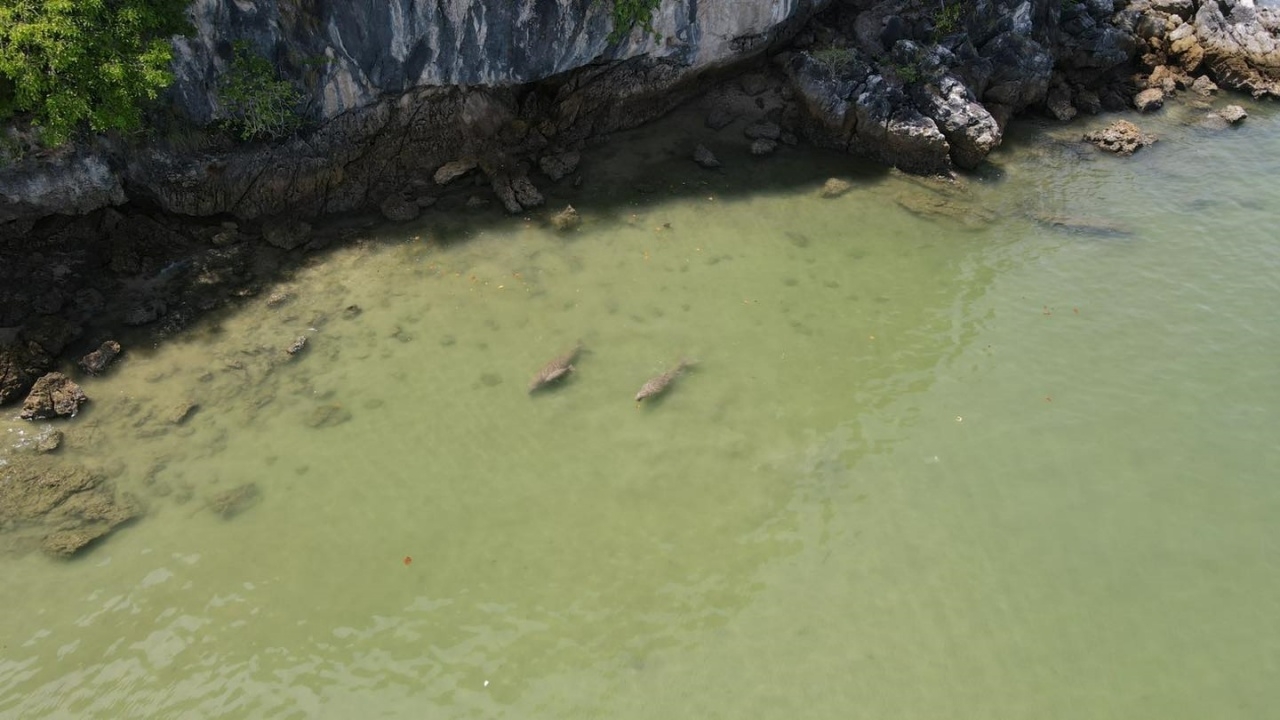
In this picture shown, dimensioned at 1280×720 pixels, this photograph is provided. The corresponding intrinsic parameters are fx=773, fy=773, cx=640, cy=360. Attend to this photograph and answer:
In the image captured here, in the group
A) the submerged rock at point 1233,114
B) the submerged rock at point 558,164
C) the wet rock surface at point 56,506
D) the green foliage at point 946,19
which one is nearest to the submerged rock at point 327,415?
the wet rock surface at point 56,506

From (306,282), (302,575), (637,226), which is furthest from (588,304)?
(302,575)

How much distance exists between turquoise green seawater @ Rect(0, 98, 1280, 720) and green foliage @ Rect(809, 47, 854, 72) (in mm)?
4704

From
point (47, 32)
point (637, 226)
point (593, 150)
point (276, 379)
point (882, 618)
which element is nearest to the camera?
point (882, 618)

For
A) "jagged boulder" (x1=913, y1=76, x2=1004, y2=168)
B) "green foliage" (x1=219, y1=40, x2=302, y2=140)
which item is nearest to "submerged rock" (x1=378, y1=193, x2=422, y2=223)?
"green foliage" (x1=219, y1=40, x2=302, y2=140)

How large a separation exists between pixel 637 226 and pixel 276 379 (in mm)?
8385

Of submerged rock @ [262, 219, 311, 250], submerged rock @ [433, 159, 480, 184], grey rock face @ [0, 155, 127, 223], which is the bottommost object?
submerged rock @ [262, 219, 311, 250]

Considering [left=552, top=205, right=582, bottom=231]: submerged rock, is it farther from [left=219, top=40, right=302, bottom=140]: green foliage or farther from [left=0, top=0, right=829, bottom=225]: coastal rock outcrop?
[left=219, top=40, right=302, bottom=140]: green foliage

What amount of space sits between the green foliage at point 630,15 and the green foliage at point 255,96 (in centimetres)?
723

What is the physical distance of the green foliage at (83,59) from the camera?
1320cm

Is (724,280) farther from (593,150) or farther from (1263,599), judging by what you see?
(1263,599)

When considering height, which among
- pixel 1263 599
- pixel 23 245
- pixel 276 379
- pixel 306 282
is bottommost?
pixel 1263 599

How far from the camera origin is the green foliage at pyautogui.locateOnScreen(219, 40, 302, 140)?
15.7m

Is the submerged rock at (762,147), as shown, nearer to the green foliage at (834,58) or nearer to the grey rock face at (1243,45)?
the green foliage at (834,58)

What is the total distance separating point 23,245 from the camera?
Result: 50.4 ft
